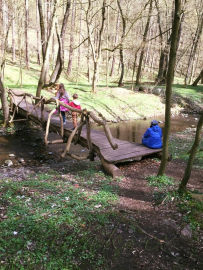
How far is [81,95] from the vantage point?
18922mm

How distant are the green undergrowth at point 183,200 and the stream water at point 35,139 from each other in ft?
18.6

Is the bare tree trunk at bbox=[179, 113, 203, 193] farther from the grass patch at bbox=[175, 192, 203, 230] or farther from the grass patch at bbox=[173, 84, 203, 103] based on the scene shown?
the grass patch at bbox=[173, 84, 203, 103]

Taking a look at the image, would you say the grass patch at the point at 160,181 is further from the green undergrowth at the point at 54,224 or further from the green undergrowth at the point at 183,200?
the green undergrowth at the point at 54,224

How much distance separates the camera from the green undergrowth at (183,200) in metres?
4.44

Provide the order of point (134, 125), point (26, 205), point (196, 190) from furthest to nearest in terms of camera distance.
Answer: point (134, 125)
point (196, 190)
point (26, 205)

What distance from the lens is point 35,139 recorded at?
41.9 feet

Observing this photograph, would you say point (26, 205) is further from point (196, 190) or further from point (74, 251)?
point (196, 190)

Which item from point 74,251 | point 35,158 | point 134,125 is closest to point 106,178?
point 74,251

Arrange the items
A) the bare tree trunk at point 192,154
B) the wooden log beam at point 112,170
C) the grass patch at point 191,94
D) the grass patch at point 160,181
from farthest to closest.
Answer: the grass patch at point 191,94, the wooden log beam at point 112,170, the grass patch at point 160,181, the bare tree trunk at point 192,154

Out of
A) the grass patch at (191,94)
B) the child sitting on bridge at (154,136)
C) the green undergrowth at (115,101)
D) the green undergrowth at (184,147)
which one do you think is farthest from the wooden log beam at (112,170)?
the grass patch at (191,94)

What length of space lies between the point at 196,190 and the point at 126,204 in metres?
1.86

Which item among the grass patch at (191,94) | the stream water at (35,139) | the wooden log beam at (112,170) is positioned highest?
the grass patch at (191,94)

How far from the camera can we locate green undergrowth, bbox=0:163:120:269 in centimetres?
340

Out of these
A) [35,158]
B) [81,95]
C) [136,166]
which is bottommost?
[35,158]
